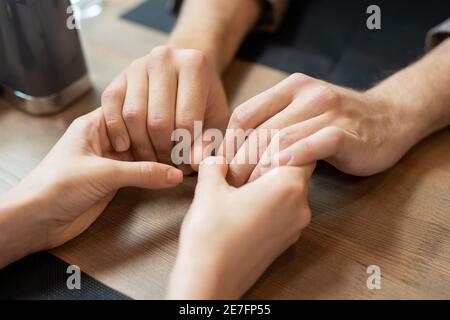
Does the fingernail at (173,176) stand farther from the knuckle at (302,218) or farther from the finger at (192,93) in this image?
the knuckle at (302,218)

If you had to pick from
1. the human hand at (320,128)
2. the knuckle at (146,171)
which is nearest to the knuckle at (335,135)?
the human hand at (320,128)

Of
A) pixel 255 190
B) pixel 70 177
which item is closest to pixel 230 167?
pixel 255 190

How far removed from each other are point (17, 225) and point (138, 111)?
0.20 meters

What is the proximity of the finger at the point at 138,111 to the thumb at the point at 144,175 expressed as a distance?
0.06m

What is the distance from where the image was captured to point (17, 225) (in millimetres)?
528

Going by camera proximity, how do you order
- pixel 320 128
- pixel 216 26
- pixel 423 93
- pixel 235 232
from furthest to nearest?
pixel 216 26
pixel 423 93
pixel 320 128
pixel 235 232

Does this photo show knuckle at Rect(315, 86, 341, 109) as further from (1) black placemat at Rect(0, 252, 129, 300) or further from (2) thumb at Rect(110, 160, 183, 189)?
(1) black placemat at Rect(0, 252, 129, 300)

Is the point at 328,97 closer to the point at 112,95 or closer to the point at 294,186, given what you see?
the point at 294,186

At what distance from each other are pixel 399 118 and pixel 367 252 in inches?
8.2

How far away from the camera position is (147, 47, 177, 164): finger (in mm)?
605

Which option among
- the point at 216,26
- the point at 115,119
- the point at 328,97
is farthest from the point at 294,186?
the point at 216,26

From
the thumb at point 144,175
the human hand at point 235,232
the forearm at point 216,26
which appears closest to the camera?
the human hand at point 235,232

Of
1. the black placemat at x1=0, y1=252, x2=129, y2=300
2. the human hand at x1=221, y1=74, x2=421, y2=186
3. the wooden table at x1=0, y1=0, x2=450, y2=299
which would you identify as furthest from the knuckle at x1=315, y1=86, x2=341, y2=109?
the black placemat at x1=0, y1=252, x2=129, y2=300

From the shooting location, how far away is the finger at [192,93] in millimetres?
614
